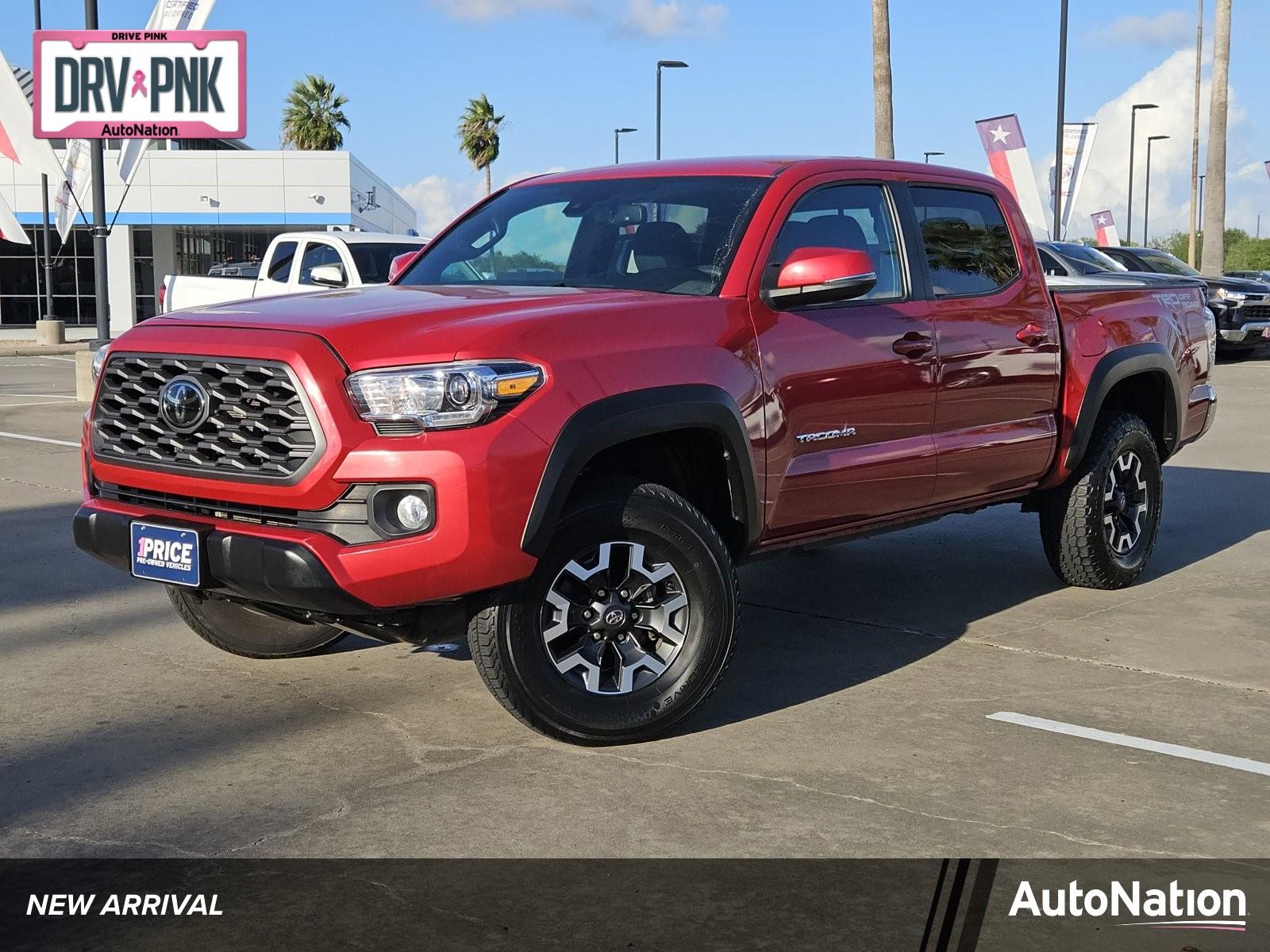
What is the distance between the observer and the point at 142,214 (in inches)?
1603

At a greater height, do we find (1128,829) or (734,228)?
(734,228)

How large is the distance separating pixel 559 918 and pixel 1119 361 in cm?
453

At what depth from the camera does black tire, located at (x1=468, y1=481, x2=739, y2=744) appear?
4.43 meters

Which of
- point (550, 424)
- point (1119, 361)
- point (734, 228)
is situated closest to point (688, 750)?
point (550, 424)

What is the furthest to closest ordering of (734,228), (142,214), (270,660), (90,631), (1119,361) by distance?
(142,214) < (1119,361) < (90,631) < (270,660) < (734,228)

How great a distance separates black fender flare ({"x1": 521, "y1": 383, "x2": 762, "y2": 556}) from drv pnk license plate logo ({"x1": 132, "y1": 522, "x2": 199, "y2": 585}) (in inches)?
40.8

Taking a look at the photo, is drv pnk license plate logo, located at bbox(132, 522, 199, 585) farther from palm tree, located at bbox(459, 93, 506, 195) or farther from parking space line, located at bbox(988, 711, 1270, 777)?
palm tree, located at bbox(459, 93, 506, 195)

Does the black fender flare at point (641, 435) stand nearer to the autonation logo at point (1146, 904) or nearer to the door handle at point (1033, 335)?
Answer: the autonation logo at point (1146, 904)

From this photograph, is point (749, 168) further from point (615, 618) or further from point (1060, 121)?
point (1060, 121)

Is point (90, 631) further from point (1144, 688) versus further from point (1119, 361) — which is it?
point (1119, 361)

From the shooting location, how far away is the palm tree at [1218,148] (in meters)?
32.4

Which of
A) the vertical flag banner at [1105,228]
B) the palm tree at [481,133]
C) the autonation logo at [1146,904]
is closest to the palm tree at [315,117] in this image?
the palm tree at [481,133]

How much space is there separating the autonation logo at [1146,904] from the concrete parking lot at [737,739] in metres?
0.26

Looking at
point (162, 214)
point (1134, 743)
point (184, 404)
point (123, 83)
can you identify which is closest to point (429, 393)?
point (184, 404)
